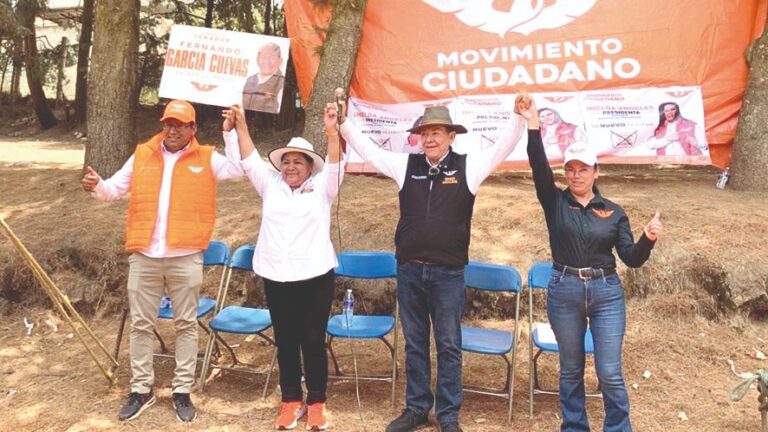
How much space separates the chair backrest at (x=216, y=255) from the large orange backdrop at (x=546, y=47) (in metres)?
3.37

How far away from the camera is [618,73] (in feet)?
23.5

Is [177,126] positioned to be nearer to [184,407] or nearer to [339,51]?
[184,407]

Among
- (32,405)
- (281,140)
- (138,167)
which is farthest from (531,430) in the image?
(281,140)

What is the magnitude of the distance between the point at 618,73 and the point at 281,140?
29.7ft

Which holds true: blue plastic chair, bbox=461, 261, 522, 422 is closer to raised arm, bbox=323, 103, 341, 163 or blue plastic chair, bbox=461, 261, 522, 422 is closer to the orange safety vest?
raised arm, bbox=323, 103, 341, 163

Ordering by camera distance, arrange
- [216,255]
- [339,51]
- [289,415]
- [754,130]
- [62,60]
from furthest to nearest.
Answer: [62,60] < [339,51] < [754,130] < [216,255] < [289,415]

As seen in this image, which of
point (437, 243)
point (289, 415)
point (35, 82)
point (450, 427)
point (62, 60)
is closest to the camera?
point (437, 243)

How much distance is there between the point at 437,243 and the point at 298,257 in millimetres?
845

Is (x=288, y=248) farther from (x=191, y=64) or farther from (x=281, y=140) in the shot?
(x=281, y=140)

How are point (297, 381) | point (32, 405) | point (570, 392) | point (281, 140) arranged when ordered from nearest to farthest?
point (570, 392) < point (297, 381) < point (32, 405) < point (281, 140)

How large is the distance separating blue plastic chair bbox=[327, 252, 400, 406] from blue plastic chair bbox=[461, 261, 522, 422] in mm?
539

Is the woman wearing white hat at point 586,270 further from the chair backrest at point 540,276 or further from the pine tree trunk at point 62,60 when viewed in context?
the pine tree trunk at point 62,60

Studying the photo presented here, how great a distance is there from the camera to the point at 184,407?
13.8ft

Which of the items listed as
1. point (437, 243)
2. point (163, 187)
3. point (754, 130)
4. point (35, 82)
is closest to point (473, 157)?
point (437, 243)
